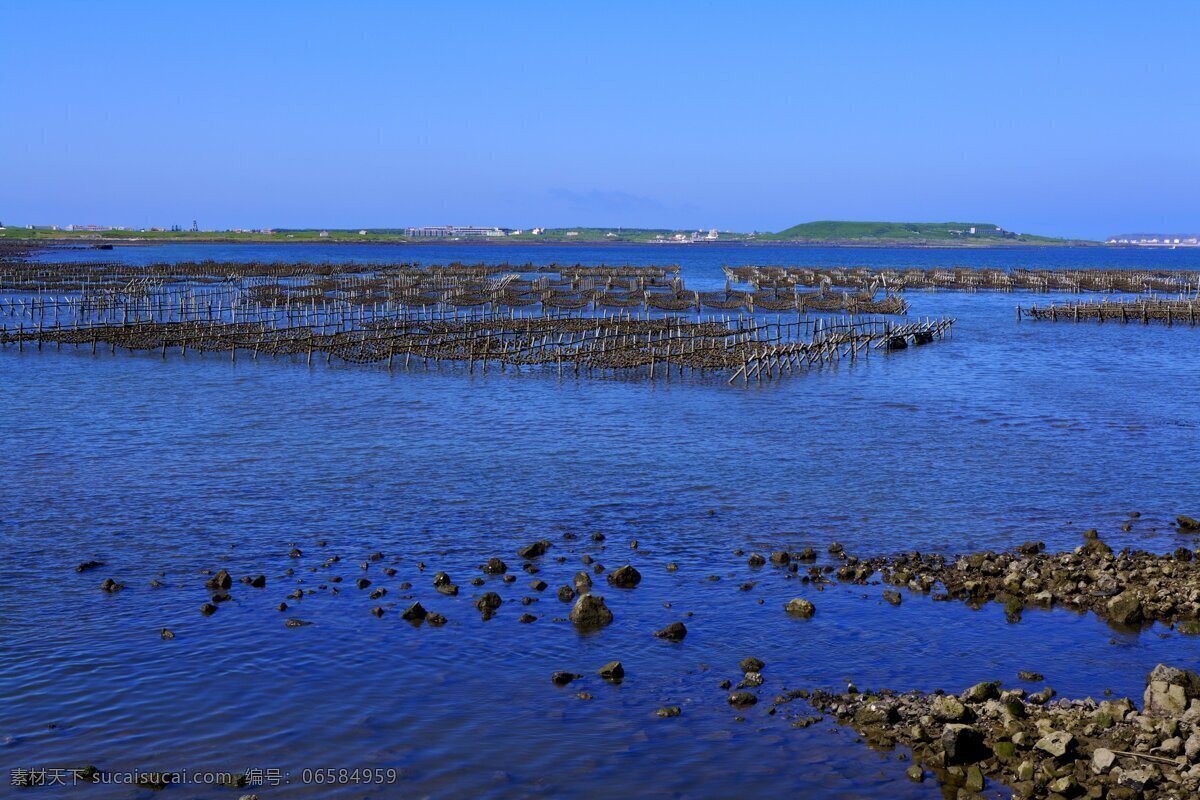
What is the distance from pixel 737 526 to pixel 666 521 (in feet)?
5.63

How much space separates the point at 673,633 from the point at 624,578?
10.0 feet

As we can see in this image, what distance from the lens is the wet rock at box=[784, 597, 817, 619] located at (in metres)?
19.9

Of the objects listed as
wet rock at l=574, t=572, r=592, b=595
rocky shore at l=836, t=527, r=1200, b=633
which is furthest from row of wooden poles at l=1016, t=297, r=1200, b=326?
wet rock at l=574, t=572, r=592, b=595

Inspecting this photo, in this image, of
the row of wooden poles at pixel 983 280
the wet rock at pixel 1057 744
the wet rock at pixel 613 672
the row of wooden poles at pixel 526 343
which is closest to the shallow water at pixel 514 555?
the wet rock at pixel 613 672

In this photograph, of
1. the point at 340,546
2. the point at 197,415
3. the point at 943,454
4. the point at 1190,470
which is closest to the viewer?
the point at 340,546

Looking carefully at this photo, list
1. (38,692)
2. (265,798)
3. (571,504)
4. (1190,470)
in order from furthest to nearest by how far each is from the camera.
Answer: (1190,470) → (571,504) → (38,692) → (265,798)

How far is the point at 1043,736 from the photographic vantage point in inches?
557

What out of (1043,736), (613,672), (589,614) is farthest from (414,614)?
(1043,736)

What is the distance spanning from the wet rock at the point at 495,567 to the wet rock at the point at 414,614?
2.94 m

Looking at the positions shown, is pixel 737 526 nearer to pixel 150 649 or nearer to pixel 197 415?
pixel 150 649

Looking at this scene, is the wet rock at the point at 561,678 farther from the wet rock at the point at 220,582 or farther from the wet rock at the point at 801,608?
the wet rock at the point at 220,582

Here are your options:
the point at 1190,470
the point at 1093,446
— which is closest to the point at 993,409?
the point at 1093,446

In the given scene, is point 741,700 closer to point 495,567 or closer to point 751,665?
point 751,665

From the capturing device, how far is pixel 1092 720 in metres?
14.5
